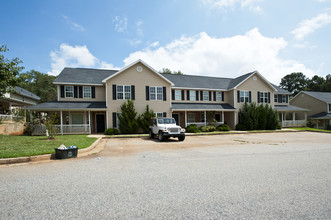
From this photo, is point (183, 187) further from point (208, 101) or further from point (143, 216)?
point (208, 101)

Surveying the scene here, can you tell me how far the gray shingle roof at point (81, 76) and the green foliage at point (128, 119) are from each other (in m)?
4.54

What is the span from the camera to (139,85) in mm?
21266

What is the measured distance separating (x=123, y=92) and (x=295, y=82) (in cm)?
7814

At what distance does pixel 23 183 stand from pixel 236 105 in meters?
25.2

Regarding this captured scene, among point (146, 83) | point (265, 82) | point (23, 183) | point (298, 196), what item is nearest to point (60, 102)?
point (146, 83)

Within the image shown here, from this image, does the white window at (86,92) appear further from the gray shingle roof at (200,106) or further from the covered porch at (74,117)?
the gray shingle roof at (200,106)

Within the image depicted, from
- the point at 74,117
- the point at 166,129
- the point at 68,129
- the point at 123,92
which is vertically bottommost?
the point at 68,129

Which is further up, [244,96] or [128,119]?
[244,96]

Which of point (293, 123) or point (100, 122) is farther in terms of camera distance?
point (293, 123)

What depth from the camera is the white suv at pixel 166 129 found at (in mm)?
14047

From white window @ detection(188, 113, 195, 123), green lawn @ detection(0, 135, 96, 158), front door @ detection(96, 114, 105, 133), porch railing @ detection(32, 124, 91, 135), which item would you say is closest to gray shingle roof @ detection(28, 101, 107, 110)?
front door @ detection(96, 114, 105, 133)

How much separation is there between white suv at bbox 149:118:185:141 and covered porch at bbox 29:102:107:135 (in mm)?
6980

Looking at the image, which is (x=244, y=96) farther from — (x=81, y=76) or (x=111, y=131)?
(x=81, y=76)

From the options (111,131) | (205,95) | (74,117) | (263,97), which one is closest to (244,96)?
(263,97)
